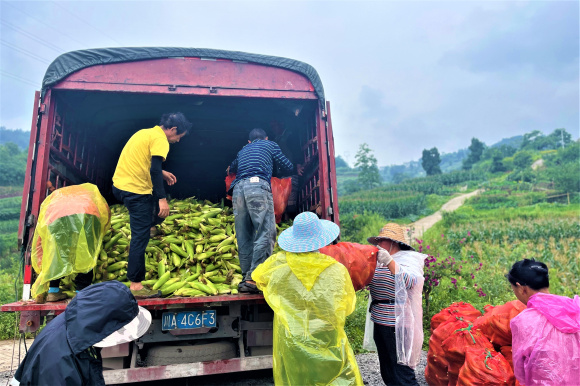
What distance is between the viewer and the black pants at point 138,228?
139 inches

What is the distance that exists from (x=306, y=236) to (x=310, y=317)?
520mm

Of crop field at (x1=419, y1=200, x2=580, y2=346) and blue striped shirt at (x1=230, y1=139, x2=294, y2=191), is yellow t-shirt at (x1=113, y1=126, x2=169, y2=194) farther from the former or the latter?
crop field at (x1=419, y1=200, x2=580, y2=346)

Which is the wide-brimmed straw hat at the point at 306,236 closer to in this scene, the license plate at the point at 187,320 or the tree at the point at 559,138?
the license plate at the point at 187,320

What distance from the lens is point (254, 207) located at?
3.73 meters

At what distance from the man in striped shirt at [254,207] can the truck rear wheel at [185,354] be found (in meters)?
0.53

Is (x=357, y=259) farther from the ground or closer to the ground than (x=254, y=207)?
closer to the ground

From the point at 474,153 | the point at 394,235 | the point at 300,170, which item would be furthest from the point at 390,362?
the point at 474,153

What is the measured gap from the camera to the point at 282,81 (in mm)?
4320

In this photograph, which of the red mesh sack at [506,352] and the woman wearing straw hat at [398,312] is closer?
the woman wearing straw hat at [398,312]

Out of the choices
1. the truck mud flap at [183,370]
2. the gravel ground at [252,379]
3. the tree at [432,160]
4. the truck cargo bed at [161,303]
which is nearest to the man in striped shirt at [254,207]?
the truck cargo bed at [161,303]

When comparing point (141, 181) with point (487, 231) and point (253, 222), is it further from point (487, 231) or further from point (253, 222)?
point (487, 231)

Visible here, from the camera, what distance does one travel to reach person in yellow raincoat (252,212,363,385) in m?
2.42

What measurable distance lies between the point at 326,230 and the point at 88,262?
206 centimetres

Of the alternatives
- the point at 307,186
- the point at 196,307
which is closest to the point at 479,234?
the point at 307,186
